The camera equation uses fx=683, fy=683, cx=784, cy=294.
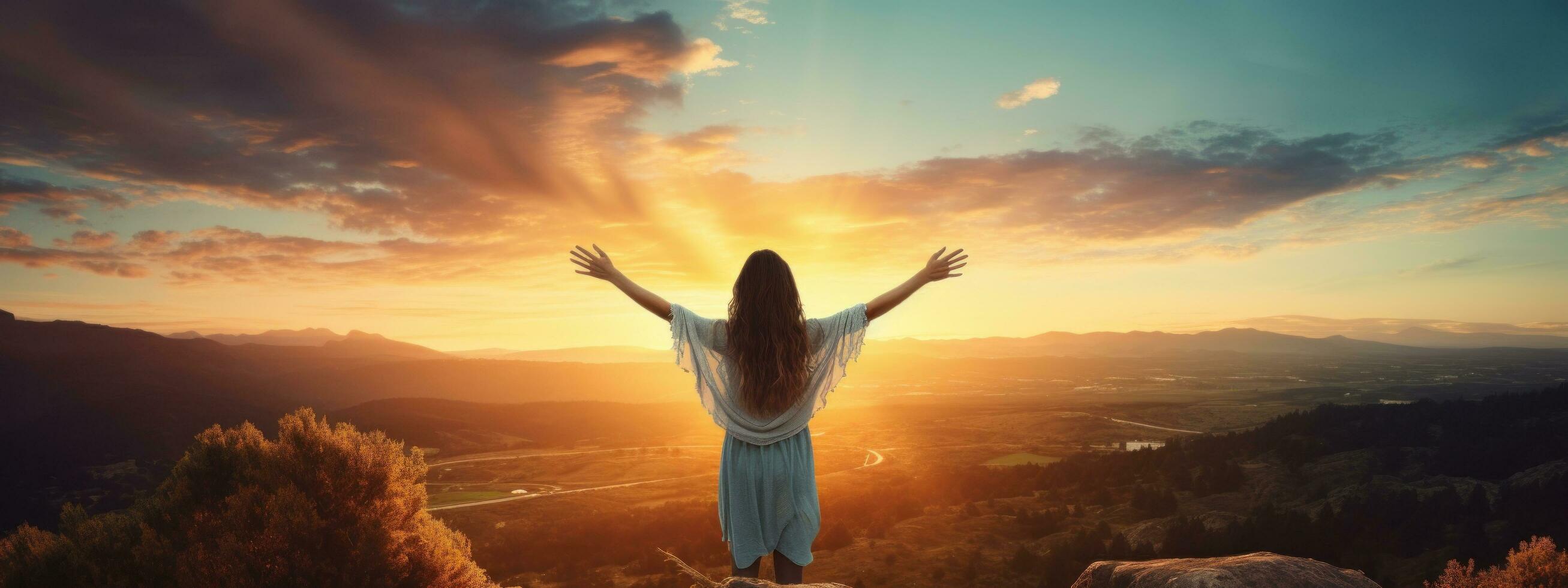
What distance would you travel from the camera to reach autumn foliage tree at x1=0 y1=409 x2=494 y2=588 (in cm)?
823

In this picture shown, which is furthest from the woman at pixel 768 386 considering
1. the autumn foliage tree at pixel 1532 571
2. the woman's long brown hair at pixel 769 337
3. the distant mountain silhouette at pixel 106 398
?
the distant mountain silhouette at pixel 106 398

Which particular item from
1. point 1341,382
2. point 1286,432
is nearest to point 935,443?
point 1286,432

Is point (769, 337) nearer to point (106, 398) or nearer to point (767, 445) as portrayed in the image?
point (767, 445)

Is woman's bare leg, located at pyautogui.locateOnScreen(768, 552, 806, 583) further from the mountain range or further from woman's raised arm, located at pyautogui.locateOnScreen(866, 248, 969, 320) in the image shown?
the mountain range

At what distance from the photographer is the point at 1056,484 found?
37.8 meters

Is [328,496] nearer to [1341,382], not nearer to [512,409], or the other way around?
[512,409]

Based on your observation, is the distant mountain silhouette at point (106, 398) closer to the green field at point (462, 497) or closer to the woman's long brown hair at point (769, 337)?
the green field at point (462, 497)

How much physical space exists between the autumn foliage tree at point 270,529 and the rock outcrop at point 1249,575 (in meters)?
8.38

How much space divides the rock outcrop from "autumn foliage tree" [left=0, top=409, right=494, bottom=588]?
8.38 meters

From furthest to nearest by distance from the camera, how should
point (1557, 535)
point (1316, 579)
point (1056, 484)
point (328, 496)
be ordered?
point (1056, 484), point (1557, 535), point (328, 496), point (1316, 579)

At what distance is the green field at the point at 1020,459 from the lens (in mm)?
70188

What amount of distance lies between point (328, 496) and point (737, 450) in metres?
7.60

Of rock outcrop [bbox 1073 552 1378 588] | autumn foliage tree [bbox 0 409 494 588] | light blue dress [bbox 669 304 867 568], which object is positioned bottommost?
autumn foliage tree [bbox 0 409 494 588]

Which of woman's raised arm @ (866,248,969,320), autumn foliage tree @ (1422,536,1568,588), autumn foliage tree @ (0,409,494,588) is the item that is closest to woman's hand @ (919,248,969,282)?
woman's raised arm @ (866,248,969,320)
